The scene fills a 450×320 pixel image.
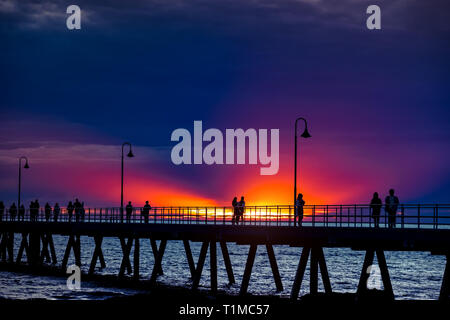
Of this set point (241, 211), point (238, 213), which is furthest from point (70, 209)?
point (238, 213)

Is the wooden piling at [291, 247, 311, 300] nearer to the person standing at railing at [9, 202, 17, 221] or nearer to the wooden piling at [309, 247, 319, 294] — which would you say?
the wooden piling at [309, 247, 319, 294]

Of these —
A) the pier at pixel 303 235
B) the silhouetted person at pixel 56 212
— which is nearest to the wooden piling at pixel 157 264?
the pier at pixel 303 235

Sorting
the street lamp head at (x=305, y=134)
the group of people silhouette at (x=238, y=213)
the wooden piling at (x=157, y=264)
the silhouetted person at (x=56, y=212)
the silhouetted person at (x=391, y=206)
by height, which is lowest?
the wooden piling at (x=157, y=264)

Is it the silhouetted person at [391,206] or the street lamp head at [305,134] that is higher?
the street lamp head at [305,134]

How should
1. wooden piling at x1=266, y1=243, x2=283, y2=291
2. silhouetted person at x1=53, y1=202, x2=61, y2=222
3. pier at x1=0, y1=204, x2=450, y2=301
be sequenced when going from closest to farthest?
pier at x1=0, y1=204, x2=450, y2=301 < wooden piling at x1=266, y1=243, x2=283, y2=291 < silhouetted person at x1=53, y1=202, x2=61, y2=222

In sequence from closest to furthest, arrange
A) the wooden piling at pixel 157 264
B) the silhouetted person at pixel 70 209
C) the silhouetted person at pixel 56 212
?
the wooden piling at pixel 157 264
the silhouetted person at pixel 70 209
the silhouetted person at pixel 56 212

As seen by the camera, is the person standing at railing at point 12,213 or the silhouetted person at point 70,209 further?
the person standing at railing at point 12,213

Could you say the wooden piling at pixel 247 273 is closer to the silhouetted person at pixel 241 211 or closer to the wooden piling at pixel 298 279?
the silhouetted person at pixel 241 211

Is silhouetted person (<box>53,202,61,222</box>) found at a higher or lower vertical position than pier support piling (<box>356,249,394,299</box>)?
higher

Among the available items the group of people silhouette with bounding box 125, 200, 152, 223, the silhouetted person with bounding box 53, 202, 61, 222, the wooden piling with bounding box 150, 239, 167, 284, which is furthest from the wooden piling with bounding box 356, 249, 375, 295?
the silhouetted person with bounding box 53, 202, 61, 222

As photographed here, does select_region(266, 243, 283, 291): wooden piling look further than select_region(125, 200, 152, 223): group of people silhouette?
No

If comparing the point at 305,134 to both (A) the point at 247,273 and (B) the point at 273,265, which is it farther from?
(B) the point at 273,265

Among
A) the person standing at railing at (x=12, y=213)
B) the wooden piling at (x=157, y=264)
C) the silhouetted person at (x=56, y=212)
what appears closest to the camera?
the wooden piling at (x=157, y=264)
